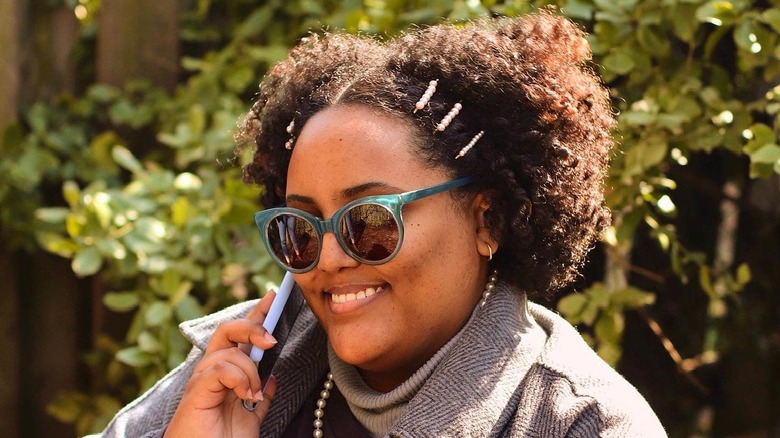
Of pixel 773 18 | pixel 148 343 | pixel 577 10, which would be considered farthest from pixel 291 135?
pixel 773 18

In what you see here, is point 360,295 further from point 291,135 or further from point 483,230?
point 291,135

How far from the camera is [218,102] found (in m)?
3.25

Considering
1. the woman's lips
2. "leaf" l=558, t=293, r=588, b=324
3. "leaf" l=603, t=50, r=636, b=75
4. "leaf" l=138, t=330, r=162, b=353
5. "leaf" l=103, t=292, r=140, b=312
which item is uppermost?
the woman's lips

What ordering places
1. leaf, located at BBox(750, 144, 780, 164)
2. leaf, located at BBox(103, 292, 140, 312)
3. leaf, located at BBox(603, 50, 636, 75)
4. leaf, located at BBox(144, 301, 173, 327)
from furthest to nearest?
leaf, located at BBox(103, 292, 140, 312)
leaf, located at BBox(144, 301, 173, 327)
leaf, located at BBox(603, 50, 636, 75)
leaf, located at BBox(750, 144, 780, 164)

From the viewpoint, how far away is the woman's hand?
1956mm

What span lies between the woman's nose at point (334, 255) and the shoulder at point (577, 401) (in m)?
0.37

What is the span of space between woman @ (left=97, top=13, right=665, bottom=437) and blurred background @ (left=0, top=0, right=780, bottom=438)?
19.8 inches

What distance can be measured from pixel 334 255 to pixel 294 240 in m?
0.11

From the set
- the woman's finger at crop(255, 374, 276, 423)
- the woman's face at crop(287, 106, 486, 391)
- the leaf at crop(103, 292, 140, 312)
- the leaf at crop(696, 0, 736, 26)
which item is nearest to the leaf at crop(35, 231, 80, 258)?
the leaf at crop(103, 292, 140, 312)

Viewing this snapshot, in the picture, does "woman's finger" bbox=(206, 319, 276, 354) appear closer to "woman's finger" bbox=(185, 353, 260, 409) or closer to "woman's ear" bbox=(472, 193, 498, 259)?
"woman's finger" bbox=(185, 353, 260, 409)

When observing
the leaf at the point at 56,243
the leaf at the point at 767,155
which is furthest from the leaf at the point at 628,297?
the leaf at the point at 56,243

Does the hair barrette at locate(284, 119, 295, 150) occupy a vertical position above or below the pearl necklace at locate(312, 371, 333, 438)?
above

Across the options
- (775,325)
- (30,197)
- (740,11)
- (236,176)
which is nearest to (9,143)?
(30,197)

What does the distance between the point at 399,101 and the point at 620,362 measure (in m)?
1.70
